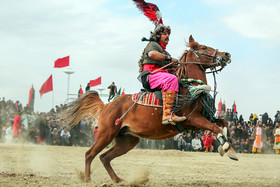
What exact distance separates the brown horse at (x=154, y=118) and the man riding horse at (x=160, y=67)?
0.30m

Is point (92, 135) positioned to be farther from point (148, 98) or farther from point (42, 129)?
point (148, 98)

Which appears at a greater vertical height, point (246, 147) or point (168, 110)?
point (168, 110)

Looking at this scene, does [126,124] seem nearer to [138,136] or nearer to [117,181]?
[138,136]

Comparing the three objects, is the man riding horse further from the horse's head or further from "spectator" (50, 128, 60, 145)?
"spectator" (50, 128, 60, 145)

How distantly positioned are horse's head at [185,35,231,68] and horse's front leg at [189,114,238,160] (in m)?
1.21

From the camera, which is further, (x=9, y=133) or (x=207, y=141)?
(x=9, y=133)

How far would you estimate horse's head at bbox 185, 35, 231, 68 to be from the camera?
818 centimetres

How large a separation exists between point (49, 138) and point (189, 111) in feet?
52.9

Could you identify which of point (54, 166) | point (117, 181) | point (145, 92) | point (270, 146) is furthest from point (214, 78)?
point (270, 146)

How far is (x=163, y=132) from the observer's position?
8312 mm

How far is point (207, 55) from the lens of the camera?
8.29 metres

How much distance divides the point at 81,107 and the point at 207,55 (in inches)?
138

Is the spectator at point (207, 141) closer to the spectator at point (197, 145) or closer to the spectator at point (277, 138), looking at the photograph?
the spectator at point (197, 145)

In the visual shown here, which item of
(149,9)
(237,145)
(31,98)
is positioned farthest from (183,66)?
(31,98)
